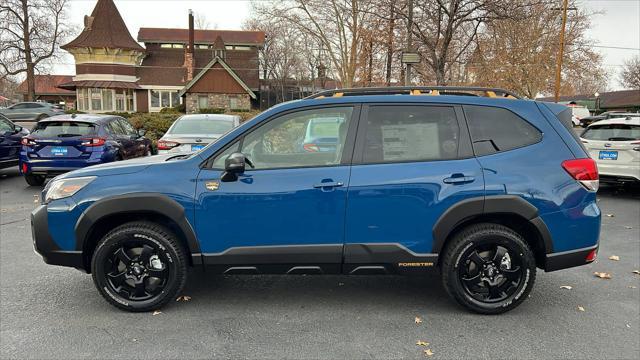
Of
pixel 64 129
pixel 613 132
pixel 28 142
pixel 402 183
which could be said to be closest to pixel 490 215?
pixel 402 183

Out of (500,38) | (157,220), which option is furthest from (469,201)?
(500,38)

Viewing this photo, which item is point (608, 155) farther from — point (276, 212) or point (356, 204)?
point (276, 212)

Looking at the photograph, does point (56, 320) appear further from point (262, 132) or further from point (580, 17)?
point (580, 17)

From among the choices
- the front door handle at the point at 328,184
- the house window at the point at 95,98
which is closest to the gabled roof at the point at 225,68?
the house window at the point at 95,98

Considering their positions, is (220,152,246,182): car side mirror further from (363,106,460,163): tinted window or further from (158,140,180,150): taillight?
(158,140,180,150): taillight

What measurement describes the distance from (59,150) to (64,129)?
0.45 m

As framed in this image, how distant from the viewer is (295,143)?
3.85 meters

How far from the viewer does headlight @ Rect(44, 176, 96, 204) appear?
149 inches

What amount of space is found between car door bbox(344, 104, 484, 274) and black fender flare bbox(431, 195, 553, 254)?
5 centimetres

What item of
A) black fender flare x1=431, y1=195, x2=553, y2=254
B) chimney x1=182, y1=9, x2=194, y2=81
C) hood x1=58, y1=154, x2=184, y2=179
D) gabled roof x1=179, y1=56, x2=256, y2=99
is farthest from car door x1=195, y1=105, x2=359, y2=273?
chimney x1=182, y1=9, x2=194, y2=81

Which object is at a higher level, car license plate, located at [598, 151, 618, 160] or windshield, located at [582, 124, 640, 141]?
windshield, located at [582, 124, 640, 141]

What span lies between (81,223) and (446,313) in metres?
3.07

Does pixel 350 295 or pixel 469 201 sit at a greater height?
pixel 469 201

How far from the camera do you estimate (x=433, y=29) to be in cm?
1730
